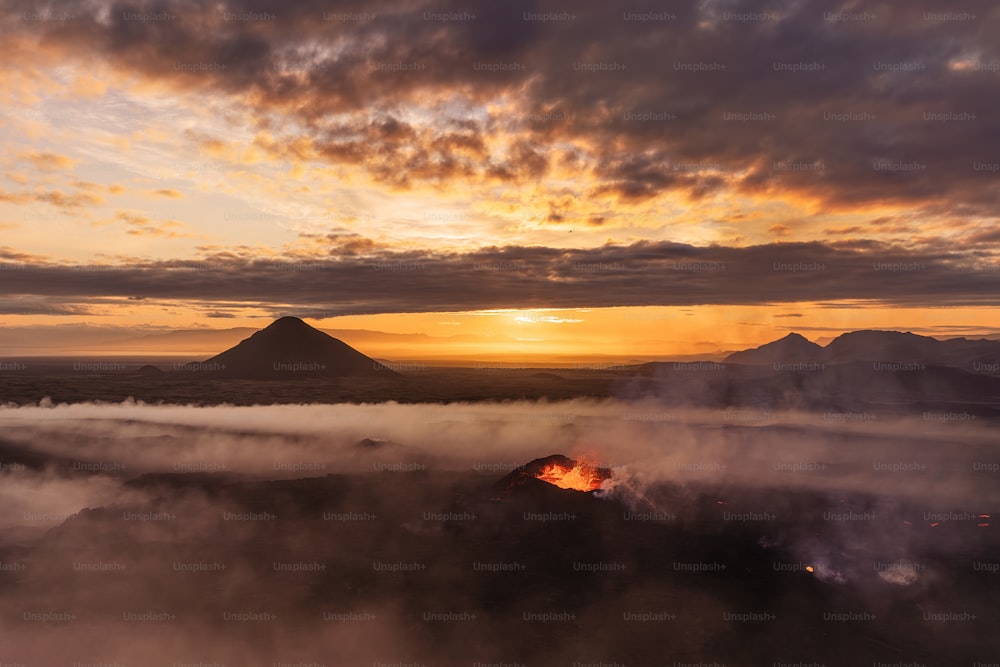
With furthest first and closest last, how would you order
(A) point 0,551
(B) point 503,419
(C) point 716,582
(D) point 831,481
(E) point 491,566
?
(B) point 503,419
(D) point 831,481
(A) point 0,551
(E) point 491,566
(C) point 716,582

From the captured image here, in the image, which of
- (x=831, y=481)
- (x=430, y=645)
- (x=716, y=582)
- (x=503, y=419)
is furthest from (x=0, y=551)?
(x=503, y=419)

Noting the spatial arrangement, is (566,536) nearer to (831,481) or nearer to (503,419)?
(831,481)

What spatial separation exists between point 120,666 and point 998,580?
213 feet

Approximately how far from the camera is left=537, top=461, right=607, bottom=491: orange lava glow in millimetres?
71125

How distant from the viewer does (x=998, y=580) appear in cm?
4844

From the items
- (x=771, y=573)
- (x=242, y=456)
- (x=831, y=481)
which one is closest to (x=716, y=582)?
(x=771, y=573)

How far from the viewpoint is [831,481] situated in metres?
94.2

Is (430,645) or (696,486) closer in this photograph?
(430,645)

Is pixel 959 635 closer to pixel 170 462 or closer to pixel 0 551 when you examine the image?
pixel 0 551

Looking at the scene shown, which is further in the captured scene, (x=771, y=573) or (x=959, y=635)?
(x=771, y=573)

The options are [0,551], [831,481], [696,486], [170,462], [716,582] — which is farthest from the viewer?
[170,462]

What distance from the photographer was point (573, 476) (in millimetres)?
73125

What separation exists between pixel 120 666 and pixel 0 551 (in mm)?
31626

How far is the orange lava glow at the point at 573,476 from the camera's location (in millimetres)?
71125
